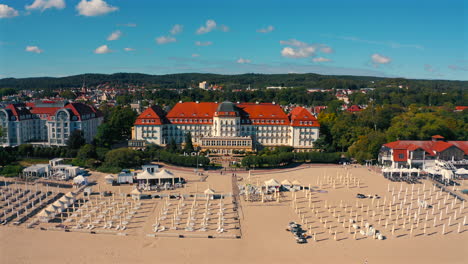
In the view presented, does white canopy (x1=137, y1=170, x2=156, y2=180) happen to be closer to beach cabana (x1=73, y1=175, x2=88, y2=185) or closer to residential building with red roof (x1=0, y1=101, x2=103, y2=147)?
beach cabana (x1=73, y1=175, x2=88, y2=185)

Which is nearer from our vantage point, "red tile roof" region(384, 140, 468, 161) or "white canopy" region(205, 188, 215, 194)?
"white canopy" region(205, 188, 215, 194)

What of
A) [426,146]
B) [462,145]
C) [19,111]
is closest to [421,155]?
[426,146]

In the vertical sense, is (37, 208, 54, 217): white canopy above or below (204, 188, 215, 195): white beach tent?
below

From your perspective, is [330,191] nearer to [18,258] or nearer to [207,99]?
[18,258]

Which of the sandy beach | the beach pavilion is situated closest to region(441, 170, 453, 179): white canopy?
the sandy beach

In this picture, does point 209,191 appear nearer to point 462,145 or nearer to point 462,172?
point 462,172

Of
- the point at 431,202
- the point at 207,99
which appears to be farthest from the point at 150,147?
the point at 207,99

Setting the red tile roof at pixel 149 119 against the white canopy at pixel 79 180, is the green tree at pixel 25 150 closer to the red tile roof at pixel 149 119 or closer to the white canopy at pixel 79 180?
the red tile roof at pixel 149 119

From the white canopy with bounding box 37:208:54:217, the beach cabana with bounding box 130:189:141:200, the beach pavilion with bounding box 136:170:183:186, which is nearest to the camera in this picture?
the white canopy with bounding box 37:208:54:217
